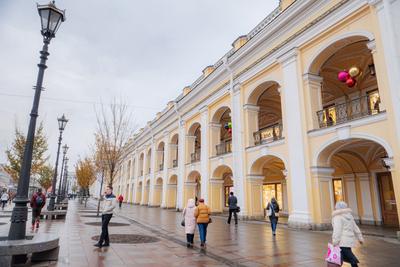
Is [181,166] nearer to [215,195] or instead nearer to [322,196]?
[215,195]

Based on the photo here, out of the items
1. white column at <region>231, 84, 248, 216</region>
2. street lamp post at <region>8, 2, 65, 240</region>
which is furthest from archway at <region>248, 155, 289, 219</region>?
street lamp post at <region>8, 2, 65, 240</region>

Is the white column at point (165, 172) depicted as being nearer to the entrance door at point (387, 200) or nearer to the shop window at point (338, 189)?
the shop window at point (338, 189)

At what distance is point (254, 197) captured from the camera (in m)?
15.3

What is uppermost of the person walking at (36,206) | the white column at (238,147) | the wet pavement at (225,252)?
the white column at (238,147)

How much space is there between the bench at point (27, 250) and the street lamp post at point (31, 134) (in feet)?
1.03

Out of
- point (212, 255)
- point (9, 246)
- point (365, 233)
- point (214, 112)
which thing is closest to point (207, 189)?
point (214, 112)

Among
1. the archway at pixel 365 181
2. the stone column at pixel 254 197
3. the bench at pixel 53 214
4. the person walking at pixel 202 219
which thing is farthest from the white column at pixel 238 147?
the bench at pixel 53 214

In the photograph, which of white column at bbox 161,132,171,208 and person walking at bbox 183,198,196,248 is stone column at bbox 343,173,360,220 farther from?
white column at bbox 161,132,171,208

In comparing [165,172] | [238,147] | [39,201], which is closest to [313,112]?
[238,147]

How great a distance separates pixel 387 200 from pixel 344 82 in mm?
6062

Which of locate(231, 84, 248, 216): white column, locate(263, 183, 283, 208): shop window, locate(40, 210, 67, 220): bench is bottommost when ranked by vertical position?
locate(40, 210, 67, 220): bench

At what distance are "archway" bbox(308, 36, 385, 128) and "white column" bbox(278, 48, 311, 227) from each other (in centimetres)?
69

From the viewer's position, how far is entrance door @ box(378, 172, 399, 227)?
13.0m

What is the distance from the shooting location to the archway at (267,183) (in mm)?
15289
